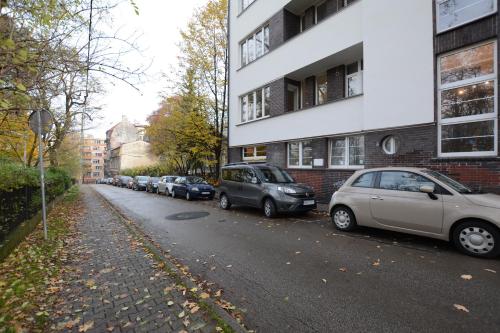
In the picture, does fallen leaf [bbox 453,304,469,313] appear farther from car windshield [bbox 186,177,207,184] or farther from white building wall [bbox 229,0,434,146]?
car windshield [bbox 186,177,207,184]

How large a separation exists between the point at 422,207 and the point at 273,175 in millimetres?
5099

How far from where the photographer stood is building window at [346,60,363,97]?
1147 cm

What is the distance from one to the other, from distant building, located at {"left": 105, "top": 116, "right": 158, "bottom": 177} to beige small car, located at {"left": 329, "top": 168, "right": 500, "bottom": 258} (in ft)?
167

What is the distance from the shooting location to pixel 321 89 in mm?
13430

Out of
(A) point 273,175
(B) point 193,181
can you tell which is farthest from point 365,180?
(B) point 193,181

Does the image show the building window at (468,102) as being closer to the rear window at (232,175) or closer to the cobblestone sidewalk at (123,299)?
the rear window at (232,175)

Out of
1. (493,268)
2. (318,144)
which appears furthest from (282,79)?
(493,268)

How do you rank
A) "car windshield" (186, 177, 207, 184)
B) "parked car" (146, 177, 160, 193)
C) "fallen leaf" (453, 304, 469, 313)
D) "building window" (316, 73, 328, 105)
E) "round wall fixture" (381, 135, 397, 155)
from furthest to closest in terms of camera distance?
1. "parked car" (146, 177, 160, 193)
2. "car windshield" (186, 177, 207, 184)
3. "building window" (316, 73, 328, 105)
4. "round wall fixture" (381, 135, 397, 155)
5. "fallen leaf" (453, 304, 469, 313)

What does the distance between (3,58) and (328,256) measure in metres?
6.13

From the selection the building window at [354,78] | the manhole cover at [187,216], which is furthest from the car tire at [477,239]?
the building window at [354,78]

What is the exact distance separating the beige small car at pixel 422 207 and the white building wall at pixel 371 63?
3.51 m

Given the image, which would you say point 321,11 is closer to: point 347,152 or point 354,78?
point 354,78

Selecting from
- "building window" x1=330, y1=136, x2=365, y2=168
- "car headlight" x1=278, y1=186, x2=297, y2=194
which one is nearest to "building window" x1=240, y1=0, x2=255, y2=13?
"building window" x1=330, y1=136, x2=365, y2=168

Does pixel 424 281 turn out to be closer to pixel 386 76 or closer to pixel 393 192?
pixel 393 192
